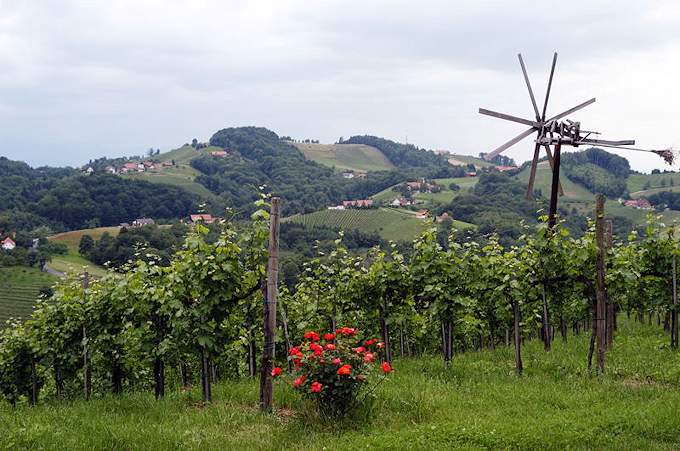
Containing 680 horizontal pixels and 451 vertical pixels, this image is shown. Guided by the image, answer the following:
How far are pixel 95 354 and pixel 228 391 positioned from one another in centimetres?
371

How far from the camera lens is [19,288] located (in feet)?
256

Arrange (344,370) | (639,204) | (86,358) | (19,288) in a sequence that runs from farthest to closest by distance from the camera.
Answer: (639,204) → (19,288) → (86,358) → (344,370)

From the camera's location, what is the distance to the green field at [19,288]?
68562 millimetres

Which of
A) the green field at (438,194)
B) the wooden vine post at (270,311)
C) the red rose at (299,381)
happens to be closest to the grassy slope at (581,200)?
the green field at (438,194)

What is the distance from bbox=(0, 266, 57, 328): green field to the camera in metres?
68.6

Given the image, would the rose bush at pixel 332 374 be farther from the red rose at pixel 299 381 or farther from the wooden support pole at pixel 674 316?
the wooden support pole at pixel 674 316

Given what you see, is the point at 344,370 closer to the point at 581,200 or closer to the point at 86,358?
the point at 86,358

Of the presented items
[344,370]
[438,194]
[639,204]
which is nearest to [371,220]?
[438,194]

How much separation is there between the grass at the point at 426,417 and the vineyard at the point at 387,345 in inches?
1.3

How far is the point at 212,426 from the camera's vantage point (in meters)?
8.70

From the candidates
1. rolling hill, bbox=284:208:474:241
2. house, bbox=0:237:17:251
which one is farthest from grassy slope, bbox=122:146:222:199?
house, bbox=0:237:17:251

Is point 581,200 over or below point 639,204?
over

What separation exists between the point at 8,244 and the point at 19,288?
2510 cm

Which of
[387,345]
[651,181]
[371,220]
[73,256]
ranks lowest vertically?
[73,256]
